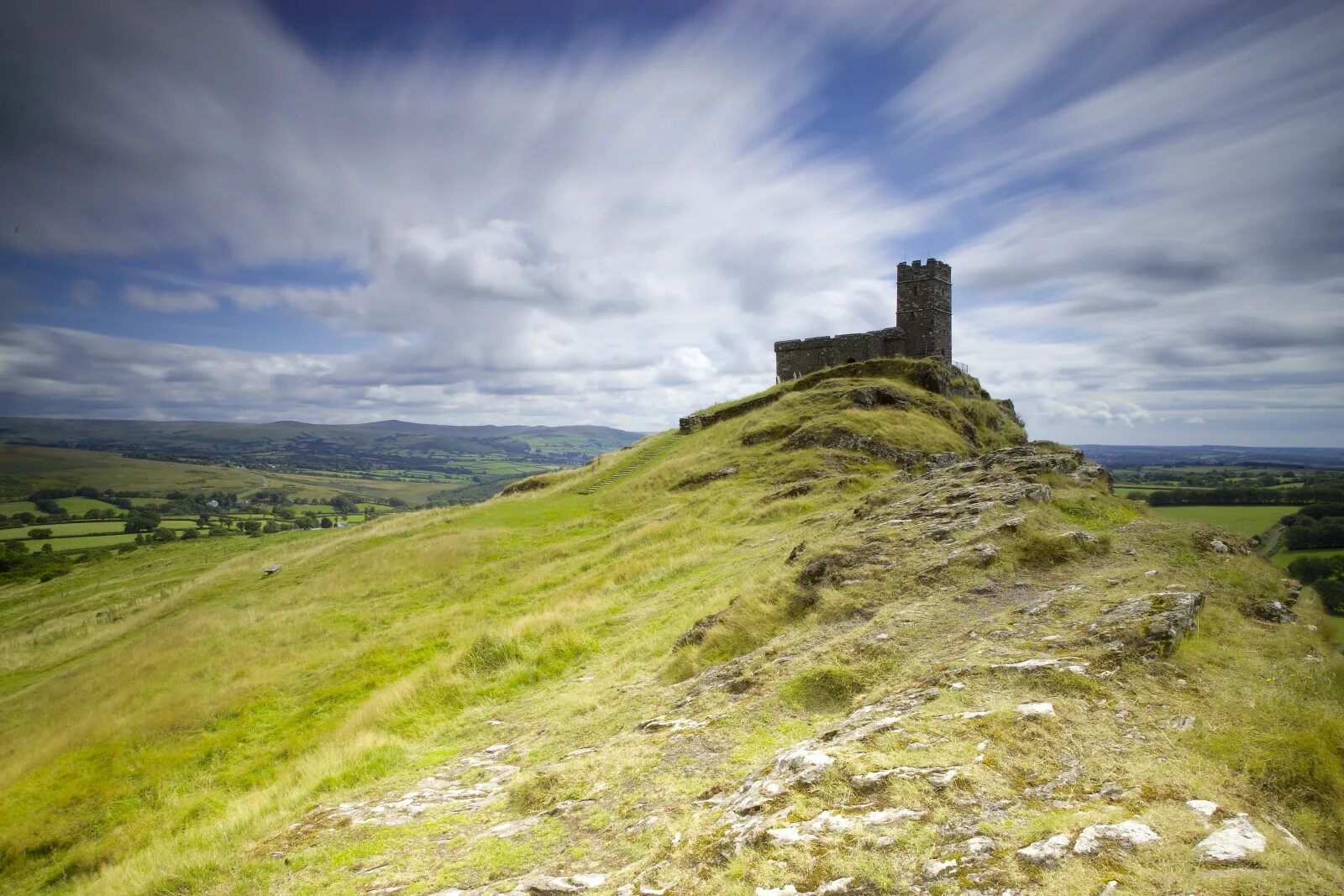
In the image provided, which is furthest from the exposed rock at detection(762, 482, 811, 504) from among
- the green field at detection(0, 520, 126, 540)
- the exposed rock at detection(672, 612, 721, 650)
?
the green field at detection(0, 520, 126, 540)

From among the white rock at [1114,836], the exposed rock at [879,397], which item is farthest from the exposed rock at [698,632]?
the exposed rock at [879,397]

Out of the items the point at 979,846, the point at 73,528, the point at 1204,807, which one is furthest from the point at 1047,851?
the point at 73,528

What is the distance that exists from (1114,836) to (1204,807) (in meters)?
0.93

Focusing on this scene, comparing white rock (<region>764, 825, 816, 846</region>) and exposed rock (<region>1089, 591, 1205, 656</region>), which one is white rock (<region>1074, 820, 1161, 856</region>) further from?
exposed rock (<region>1089, 591, 1205, 656</region>)

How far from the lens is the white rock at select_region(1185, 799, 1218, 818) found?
483cm

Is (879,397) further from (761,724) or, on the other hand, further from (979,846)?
(979,846)

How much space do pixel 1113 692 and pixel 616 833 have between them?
566cm

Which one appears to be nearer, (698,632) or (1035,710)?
(1035,710)

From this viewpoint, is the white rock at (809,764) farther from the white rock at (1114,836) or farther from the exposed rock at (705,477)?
the exposed rock at (705,477)

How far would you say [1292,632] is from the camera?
8.78 meters

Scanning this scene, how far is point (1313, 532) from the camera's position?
773 inches

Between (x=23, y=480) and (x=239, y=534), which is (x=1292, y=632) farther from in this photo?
(x=23, y=480)

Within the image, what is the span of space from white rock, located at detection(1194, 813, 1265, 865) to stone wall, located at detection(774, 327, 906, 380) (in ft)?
156

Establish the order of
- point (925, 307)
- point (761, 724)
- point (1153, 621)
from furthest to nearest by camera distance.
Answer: point (925, 307), point (761, 724), point (1153, 621)
